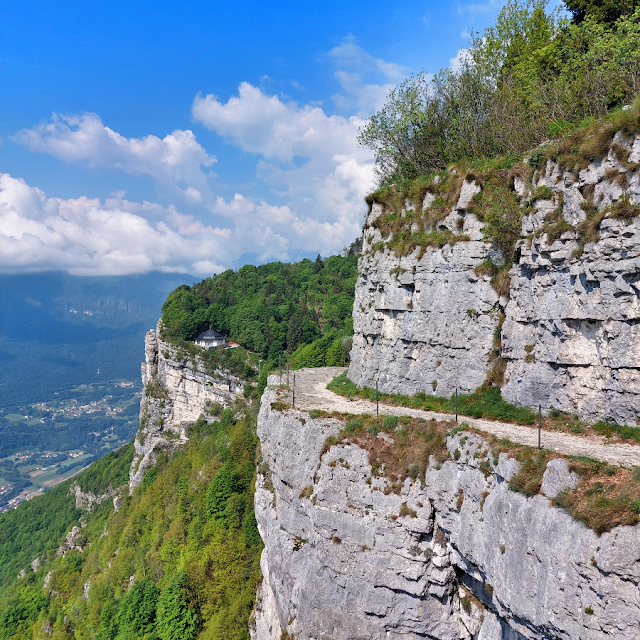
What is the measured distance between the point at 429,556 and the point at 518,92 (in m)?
23.9

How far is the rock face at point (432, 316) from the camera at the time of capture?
65.9 ft

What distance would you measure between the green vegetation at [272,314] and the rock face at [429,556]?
31.3 m

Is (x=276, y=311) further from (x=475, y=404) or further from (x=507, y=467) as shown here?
(x=507, y=467)

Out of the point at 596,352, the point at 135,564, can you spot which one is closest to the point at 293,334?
the point at 135,564

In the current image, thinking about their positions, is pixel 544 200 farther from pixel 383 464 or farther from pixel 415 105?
pixel 415 105

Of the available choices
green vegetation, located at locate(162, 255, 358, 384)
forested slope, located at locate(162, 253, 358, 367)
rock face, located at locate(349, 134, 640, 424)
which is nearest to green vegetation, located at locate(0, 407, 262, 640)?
green vegetation, located at locate(162, 255, 358, 384)

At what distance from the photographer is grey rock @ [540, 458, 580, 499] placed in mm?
12023

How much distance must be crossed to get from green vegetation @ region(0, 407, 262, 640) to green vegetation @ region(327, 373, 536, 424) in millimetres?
18555

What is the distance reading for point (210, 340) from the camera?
68312 mm

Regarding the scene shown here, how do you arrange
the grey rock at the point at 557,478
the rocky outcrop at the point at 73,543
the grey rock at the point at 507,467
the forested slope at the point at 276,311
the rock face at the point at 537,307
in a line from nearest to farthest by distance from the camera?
the grey rock at the point at 557,478 < the grey rock at the point at 507,467 < the rock face at the point at 537,307 < the rocky outcrop at the point at 73,543 < the forested slope at the point at 276,311

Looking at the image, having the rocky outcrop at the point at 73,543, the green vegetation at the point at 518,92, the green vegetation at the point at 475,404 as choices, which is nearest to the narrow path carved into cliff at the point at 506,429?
the green vegetation at the point at 475,404

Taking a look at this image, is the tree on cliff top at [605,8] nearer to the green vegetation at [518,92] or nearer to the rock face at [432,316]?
the green vegetation at [518,92]

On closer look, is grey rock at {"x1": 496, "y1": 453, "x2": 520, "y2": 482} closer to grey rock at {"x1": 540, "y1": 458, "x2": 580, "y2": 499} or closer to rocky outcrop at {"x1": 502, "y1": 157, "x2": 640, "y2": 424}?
grey rock at {"x1": 540, "y1": 458, "x2": 580, "y2": 499}

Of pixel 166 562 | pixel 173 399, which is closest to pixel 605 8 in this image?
pixel 166 562
